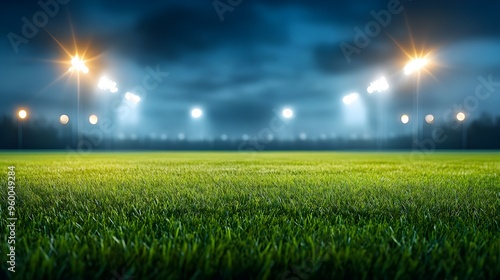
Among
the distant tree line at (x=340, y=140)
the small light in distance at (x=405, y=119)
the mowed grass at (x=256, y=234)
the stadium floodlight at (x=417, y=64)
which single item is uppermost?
the stadium floodlight at (x=417, y=64)

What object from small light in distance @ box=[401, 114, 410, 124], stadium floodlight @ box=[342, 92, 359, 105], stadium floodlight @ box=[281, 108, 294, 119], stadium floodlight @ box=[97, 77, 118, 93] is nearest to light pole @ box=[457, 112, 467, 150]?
small light in distance @ box=[401, 114, 410, 124]

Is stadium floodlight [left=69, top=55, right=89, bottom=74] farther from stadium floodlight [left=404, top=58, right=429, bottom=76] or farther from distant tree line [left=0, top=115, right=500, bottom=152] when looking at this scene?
stadium floodlight [left=404, top=58, right=429, bottom=76]

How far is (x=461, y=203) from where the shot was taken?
3098 millimetres

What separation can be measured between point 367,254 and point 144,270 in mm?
1064

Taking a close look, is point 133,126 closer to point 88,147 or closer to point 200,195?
point 88,147

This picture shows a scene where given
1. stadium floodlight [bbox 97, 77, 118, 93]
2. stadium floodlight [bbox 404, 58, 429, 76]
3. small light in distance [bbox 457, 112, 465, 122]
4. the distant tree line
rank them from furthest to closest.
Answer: the distant tree line → small light in distance [bbox 457, 112, 465, 122] → stadium floodlight [bbox 97, 77, 118, 93] → stadium floodlight [bbox 404, 58, 429, 76]

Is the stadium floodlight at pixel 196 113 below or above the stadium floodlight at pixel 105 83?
below

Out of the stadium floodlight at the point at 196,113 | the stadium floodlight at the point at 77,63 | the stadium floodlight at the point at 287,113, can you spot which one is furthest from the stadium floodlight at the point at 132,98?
the stadium floodlight at the point at 287,113

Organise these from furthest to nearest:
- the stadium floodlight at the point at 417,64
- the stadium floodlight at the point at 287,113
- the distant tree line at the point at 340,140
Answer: the stadium floodlight at the point at 287,113 < the distant tree line at the point at 340,140 < the stadium floodlight at the point at 417,64

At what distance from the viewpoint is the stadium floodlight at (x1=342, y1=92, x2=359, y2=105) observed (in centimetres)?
3952

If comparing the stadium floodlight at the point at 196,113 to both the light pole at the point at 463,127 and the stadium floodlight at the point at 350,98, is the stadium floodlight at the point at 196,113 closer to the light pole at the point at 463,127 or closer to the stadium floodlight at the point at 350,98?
the stadium floodlight at the point at 350,98

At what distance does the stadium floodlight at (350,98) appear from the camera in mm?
39522

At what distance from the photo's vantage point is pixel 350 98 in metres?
41.0

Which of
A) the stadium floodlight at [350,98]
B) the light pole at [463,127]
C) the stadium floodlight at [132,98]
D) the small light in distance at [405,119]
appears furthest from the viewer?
the small light in distance at [405,119]
